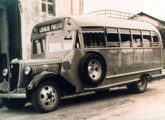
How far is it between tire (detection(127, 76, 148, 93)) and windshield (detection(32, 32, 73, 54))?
3515 mm

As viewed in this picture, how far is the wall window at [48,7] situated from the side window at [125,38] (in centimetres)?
862

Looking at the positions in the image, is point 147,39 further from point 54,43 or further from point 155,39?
point 54,43

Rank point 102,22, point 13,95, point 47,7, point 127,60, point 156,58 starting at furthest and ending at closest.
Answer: point 47,7 < point 156,58 < point 127,60 < point 102,22 < point 13,95

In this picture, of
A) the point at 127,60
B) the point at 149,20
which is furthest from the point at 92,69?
the point at 149,20

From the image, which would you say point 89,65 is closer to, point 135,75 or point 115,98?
point 115,98

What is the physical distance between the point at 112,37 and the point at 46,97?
335 cm

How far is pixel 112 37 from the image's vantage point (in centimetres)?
1012

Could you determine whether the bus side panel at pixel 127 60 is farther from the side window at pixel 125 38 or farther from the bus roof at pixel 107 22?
the bus roof at pixel 107 22

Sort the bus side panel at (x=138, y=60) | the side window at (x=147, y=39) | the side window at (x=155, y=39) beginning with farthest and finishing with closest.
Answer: the side window at (x=155, y=39) < the side window at (x=147, y=39) < the bus side panel at (x=138, y=60)

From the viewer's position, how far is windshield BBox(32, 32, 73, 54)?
29.5 ft

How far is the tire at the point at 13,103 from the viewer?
882cm

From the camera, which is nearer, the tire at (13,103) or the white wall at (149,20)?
the tire at (13,103)

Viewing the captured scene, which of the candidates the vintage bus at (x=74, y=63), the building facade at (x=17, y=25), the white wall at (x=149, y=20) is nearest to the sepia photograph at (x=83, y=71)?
the vintage bus at (x=74, y=63)

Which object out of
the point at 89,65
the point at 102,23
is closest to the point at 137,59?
the point at 102,23
